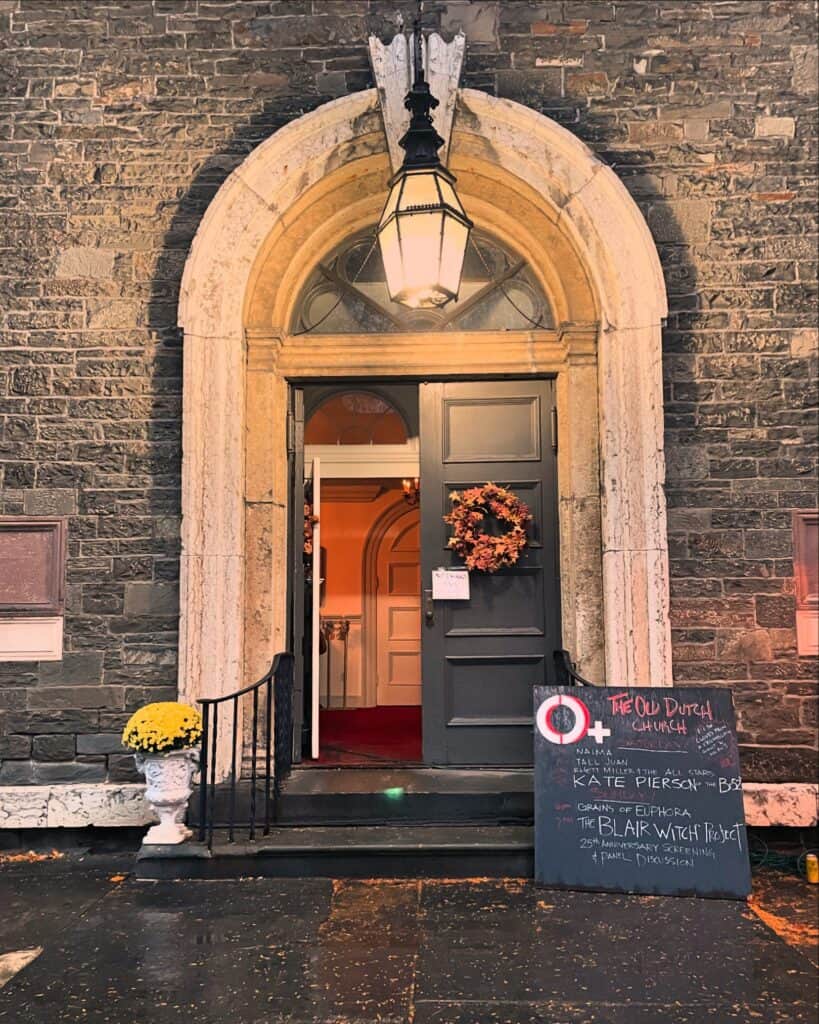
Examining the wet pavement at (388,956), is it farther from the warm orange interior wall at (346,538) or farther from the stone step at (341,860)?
the warm orange interior wall at (346,538)

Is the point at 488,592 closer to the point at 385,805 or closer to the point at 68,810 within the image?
the point at 385,805

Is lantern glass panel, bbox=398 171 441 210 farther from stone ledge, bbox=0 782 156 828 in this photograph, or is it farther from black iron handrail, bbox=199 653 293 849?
stone ledge, bbox=0 782 156 828

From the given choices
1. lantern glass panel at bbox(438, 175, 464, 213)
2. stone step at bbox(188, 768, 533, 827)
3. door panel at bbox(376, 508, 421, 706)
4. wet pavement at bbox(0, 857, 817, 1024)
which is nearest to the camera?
wet pavement at bbox(0, 857, 817, 1024)

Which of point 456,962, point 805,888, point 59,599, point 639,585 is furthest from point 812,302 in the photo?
point 59,599

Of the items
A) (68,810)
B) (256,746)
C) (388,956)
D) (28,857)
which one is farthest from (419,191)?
(28,857)

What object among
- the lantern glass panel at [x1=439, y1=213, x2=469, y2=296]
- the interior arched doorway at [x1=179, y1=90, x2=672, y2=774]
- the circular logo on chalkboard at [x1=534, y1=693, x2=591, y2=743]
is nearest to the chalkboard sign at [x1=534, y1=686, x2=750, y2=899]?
the circular logo on chalkboard at [x1=534, y1=693, x2=591, y2=743]

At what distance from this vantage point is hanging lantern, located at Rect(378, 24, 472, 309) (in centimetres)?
437

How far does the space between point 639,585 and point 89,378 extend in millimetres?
3567

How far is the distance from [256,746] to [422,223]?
3098 mm

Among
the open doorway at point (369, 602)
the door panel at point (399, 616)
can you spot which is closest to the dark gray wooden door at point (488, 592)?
the open doorway at point (369, 602)

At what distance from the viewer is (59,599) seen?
493cm

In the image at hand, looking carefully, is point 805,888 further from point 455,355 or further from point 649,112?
point 649,112

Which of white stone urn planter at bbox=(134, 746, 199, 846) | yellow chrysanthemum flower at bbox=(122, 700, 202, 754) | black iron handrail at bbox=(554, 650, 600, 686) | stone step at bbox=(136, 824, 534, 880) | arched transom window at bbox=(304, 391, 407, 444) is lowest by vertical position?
stone step at bbox=(136, 824, 534, 880)

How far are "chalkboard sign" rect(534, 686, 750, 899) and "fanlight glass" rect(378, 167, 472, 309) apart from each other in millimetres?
2288
